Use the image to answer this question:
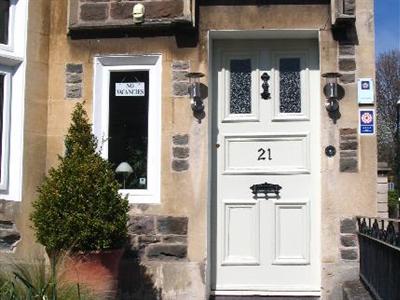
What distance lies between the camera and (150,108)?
24.1ft

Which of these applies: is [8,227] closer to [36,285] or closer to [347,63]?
[36,285]

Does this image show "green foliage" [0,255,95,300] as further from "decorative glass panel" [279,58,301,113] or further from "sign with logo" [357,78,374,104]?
"sign with logo" [357,78,374,104]

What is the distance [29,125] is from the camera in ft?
23.5

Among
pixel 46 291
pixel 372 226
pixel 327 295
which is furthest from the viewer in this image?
pixel 327 295

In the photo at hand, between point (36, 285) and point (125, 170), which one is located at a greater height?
point (125, 170)

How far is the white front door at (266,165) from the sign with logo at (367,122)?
50cm

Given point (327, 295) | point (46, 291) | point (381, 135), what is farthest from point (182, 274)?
point (381, 135)

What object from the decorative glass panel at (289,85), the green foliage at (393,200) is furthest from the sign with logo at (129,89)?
the green foliage at (393,200)

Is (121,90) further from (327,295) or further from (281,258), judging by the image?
(327,295)

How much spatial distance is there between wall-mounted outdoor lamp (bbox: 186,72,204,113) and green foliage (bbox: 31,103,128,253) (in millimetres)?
1272

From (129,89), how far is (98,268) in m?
2.22

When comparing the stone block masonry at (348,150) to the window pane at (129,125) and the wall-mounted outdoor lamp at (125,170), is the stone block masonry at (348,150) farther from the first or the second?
the wall-mounted outdoor lamp at (125,170)

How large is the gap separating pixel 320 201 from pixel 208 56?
6.39 ft

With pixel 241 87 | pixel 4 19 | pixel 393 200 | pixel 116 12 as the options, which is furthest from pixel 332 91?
pixel 393 200
